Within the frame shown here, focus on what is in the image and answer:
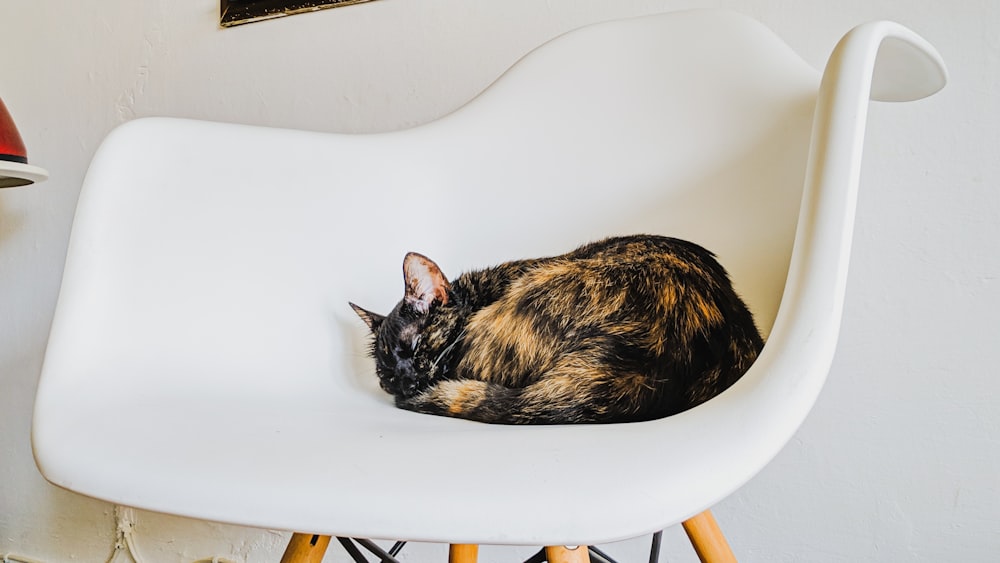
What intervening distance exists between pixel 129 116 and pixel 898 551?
1.35m

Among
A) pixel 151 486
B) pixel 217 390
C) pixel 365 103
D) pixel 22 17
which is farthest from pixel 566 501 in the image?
pixel 22 17

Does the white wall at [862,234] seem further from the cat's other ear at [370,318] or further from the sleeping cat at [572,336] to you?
the cat's other ear at [370,318]

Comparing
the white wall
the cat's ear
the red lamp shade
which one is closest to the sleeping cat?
the cat's ear

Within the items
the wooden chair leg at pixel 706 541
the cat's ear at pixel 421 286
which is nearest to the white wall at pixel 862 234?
the wooden chair leg at pixel 706 541

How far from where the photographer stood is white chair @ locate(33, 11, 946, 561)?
28 cm

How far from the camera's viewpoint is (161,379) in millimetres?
473

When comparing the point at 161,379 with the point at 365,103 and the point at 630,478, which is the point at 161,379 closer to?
the point at 630,478

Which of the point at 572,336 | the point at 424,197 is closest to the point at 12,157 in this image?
the point at 424,197

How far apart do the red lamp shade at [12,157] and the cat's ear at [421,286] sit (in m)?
0.74

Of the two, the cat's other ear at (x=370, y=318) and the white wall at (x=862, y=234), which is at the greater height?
the white wall at (x=862, y=234)

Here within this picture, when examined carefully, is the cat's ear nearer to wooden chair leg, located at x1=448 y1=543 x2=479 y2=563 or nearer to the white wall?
wooden chair leg, located at x1=448 y1=543 x2=479 y2=563

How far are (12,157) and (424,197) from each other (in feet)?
2.34

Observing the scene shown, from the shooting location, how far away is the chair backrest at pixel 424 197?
1.64ft

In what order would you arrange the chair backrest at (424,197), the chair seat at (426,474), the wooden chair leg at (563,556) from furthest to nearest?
the chair backrest at (424,197), the wooden chair leg at (563,556), the chair seat at (426,474)
